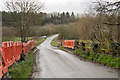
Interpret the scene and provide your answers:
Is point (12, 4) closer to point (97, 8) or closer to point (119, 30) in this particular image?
point (97, 8)

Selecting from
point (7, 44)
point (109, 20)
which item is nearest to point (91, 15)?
point (109, 20)

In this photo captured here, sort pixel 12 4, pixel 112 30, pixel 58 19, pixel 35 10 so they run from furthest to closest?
1. pixel 58 19
2. pixel 35 10
3. pixel 12 4
4. pixel 112 30

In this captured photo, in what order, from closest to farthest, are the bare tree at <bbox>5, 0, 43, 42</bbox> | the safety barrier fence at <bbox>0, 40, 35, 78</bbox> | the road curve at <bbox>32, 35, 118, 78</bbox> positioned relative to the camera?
the safety barrier fence at <bbox>0, 40, 35, 78</bbox>, the road curve at <bbox>32, 35, 118, 78</bbox>, the bare tree at <bbox>5, 0, 43, 42</bbox>

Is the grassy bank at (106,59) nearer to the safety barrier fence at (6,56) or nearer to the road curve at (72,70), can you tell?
the road curve at (72,70)

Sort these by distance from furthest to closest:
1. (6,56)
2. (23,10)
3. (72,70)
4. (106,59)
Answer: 1. (23,10)
2. (106,59)
3. (72,70)
4. (6,56)

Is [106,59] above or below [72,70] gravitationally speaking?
above

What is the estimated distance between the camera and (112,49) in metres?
9.17

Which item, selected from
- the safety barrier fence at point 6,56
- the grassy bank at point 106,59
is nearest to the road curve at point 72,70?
the grassy bank at point 106,59

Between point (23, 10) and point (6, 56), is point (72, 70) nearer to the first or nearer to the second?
point (6, 56)

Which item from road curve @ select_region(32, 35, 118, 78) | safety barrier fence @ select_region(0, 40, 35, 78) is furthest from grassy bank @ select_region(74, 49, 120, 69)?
safety barrier fence @ select_region(0, 40, 35, 78)

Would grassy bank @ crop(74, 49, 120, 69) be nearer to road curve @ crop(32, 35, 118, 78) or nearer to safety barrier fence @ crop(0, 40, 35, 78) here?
road curve @ crop(32, 35, 118, 78)

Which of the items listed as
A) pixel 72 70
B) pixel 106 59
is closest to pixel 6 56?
pixel 72 70

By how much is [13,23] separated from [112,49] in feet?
45.3

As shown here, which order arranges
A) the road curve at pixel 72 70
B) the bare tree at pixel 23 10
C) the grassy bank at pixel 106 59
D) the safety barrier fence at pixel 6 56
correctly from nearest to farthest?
the safety barrier fence at pixel 6 56, the road curve at pixel 72 70, the grassy bank at pixel 106 59, the bare tree at pixel 23 10
